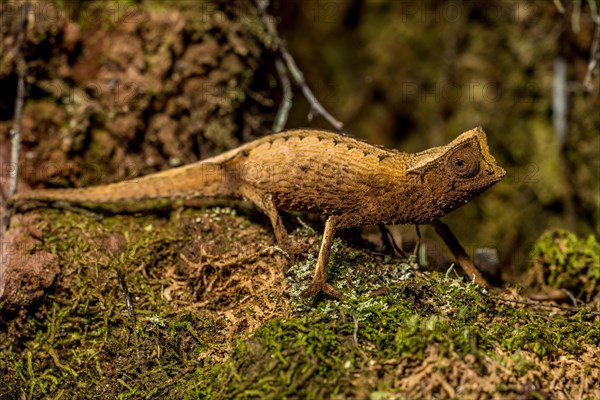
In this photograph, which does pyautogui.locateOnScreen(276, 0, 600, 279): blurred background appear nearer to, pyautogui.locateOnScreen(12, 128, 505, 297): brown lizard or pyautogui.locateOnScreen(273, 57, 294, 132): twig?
pyautogui.locateOnScreen(12, 128, 505, 297): brown lizard

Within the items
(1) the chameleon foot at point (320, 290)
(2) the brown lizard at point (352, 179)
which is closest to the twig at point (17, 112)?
(2) the brown lizard at point (352, 179)

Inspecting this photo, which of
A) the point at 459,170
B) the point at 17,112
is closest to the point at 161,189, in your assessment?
the point at 17,112

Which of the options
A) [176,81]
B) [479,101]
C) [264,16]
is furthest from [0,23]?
[479,101]

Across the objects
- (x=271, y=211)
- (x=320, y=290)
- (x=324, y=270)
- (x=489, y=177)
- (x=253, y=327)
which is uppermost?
(x=489, y=177)

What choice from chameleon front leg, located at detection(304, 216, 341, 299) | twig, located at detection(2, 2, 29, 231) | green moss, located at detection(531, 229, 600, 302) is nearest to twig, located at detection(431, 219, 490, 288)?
chameleon front leg, located at detection(304, 216, 341, 299)

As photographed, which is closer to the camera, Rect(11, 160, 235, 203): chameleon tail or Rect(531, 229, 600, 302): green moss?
Rect(11, 160, 235, 203): chameleon tail

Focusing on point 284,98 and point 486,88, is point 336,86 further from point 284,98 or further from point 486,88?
point 284,98

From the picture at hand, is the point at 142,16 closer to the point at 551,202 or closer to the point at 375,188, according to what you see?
the point at 375,188
